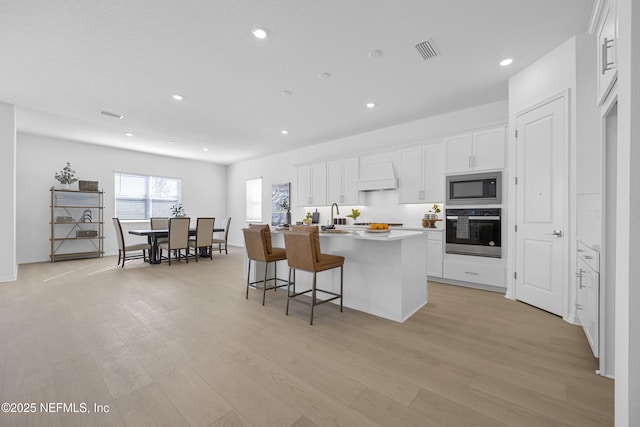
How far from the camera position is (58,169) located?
631 cm

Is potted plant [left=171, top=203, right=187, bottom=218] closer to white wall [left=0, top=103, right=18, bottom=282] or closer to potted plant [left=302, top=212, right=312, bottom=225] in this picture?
white wall [left=0, top=103, right=18, bottom=282]

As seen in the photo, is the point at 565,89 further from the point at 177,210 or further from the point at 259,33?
the point at 177,210

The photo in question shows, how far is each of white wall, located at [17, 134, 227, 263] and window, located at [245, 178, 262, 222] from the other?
1.72 m

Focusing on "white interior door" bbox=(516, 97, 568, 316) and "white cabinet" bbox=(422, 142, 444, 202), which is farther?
"white cabinet" bbox=(422, 142, 444, 202)

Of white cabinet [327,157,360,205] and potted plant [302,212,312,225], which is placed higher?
white cabinet [327,157,360,205]

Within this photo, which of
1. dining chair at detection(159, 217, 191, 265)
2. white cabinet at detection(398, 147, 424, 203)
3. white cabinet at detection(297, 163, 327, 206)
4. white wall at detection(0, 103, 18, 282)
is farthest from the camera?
white cabinet at detection(297, 163, 327, 206)

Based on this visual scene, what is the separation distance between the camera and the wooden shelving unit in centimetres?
Answer: 614

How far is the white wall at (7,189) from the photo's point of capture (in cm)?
417

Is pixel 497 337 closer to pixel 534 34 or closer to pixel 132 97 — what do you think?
pixel 534 34

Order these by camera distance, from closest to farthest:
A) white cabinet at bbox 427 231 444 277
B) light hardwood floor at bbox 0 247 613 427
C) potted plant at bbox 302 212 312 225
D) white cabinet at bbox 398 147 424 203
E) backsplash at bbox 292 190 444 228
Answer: light hardwood floor at bbox 0 247 613 427
white cabinet at bbox 427 231 444 277
white cabinet at bbox 398 147 424 203
backsplash at bbox 292 190 444 228
potted plant at bbox 302 212 312 225

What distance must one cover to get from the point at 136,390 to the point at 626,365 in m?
2.41

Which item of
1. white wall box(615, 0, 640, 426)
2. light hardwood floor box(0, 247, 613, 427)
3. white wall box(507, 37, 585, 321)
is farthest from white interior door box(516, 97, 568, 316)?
white wall box(615, 0, 640, 426)

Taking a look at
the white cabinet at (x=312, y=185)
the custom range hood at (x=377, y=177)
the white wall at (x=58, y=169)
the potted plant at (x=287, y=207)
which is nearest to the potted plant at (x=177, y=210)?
the white wall at (x=58, y=169)

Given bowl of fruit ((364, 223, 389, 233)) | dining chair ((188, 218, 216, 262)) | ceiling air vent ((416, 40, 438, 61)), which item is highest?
ceiling air vent ((416, 40, 438, 61))
